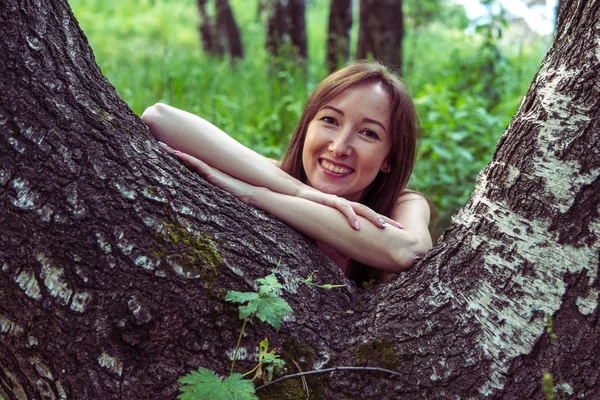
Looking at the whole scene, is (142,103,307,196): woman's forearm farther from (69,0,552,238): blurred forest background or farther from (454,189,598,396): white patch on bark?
(69,0,552,238): blurred forest background

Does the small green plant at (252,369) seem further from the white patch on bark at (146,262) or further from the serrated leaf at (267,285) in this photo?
the white patch on bark at (146,262)

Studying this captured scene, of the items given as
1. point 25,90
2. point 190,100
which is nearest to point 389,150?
point 25,90

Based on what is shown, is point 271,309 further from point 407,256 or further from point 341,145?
point 341,145

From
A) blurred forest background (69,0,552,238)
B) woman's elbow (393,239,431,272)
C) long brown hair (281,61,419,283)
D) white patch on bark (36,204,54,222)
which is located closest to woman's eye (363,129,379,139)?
long brown hair (281,61,419,283)

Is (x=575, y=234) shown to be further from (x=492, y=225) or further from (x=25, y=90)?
(x=25, y=90)

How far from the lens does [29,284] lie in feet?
4.29

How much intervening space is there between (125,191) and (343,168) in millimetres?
1026

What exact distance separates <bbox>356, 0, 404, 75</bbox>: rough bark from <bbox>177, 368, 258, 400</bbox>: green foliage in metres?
4.93

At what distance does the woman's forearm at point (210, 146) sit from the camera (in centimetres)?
189

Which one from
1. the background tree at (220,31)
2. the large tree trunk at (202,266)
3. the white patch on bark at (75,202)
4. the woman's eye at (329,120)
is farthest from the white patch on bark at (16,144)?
the background tree at (220,31)

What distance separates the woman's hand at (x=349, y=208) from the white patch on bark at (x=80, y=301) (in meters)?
0.84

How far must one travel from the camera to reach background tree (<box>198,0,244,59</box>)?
9445 millimetres

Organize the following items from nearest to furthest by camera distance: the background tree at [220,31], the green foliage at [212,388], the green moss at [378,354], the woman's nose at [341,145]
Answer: the green foliage at [212,388]
the green moss at [378,354]
the woman's nose at [341,145]
the background tree at [220,31]

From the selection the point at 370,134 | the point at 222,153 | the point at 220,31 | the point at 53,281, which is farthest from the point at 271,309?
the point at 220,31
